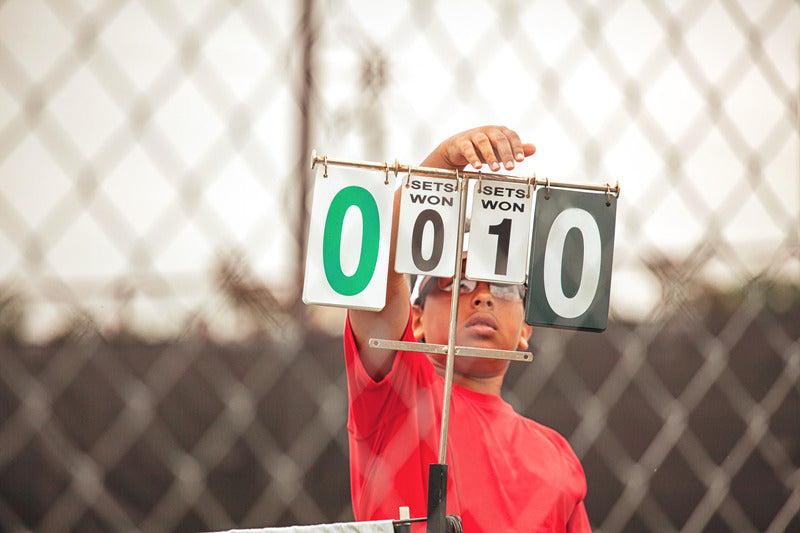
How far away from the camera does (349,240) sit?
1.48 ft

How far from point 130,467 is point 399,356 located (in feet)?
1.92

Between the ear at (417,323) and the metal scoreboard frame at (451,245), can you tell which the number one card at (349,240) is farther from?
the ear at (417,323)

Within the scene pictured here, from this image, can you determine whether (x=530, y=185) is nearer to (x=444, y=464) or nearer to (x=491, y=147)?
(x=491, y=147)

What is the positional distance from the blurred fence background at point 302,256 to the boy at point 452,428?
14cm

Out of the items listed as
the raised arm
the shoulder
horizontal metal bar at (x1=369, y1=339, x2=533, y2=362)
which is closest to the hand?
the raised arm

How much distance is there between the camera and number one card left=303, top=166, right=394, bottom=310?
0.45 meters

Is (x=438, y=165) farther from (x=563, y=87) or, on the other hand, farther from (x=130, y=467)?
(x=130, y=467)

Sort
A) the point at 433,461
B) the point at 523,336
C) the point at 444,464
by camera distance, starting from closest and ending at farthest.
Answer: the point at 444,464 → the point at 433,461 → the point at 523,336

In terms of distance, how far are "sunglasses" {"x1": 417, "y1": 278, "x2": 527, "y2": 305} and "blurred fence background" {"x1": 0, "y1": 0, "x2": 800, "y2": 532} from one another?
0.43 ft

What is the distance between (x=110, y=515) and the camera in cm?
95

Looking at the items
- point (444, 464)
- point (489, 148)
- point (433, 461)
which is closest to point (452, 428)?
point (433, 461)

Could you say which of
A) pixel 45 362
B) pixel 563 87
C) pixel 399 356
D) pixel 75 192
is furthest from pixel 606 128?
Answer: pixel 45 362

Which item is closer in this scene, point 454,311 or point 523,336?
point 454,311

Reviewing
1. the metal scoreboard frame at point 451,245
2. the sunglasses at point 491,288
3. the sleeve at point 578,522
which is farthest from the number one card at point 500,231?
the sleeve at point 578,522
